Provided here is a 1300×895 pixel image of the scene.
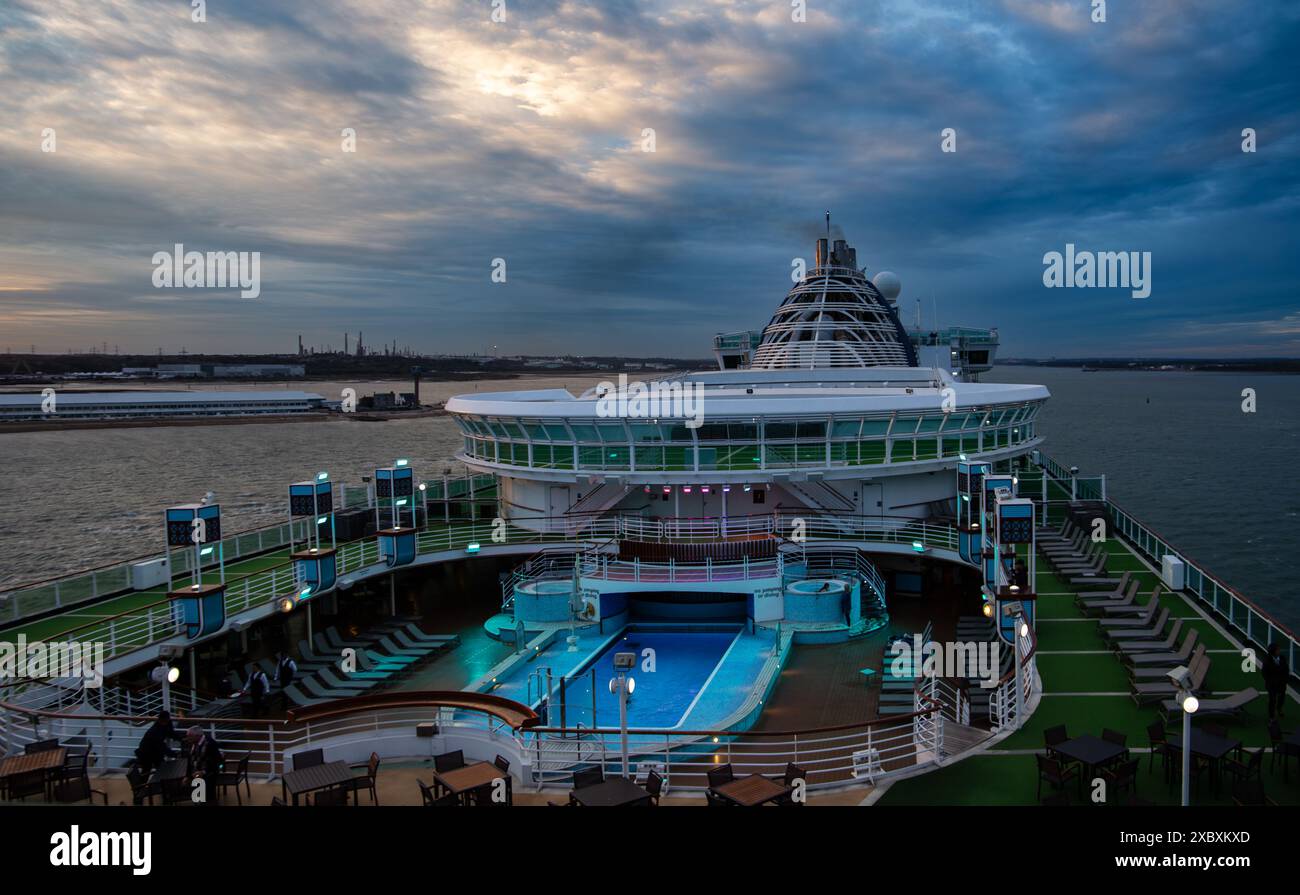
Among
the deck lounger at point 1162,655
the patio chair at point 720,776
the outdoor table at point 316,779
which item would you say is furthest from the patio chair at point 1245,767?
the outdoor table at point 316,779

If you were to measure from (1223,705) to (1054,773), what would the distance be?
3783 mm

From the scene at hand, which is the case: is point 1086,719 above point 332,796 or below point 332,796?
below

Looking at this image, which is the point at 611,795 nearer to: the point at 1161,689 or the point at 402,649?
the point at 1161,689

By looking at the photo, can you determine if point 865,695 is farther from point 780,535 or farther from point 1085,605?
point 780,535

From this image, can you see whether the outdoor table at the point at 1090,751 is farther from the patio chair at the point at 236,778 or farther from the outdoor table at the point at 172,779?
the outdoor table at the point at 172,779

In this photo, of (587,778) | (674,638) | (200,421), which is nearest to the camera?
(587,778)

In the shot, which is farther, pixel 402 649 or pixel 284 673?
pixel 402 649

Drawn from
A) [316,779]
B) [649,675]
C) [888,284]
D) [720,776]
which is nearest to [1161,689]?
[720,776]

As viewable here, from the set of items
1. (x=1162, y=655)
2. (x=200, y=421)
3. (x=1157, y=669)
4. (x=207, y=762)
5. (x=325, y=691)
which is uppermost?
(x=200, y=421)

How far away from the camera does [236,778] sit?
9.41 metres

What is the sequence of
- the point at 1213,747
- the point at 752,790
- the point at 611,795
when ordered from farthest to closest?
the point at 1213,747, the point at 752,790, the point at 611,795

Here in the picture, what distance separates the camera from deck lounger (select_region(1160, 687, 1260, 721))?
11359 mm
